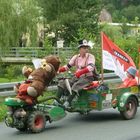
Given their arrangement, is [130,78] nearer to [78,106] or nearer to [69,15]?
[78,106]

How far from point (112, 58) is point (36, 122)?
7.91 feet

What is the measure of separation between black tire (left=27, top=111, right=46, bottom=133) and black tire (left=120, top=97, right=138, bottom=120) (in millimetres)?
2123

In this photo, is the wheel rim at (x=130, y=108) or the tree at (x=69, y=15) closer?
the wheel rim at (x=130, y=108)

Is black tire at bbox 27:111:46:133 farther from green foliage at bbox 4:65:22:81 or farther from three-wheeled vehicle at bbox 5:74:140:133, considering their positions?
green foliage at bbox 4:65:22:81

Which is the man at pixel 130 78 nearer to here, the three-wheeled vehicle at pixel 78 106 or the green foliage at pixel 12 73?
the three-wheeled vehicle at pixel 78 106

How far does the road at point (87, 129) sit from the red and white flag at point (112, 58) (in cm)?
103

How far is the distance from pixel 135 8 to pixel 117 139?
12970 cm

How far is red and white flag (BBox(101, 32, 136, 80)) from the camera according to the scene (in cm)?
1037

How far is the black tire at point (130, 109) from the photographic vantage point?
34.4 feet

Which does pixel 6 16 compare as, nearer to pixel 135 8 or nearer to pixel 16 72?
pixel 16 72

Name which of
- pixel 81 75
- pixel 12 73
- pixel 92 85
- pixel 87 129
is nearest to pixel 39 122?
pixel 87 129

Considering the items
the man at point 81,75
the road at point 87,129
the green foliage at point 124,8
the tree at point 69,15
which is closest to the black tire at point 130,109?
the road at point 87,129

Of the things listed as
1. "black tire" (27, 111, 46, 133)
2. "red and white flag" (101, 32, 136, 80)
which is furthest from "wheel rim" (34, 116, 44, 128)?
"red and white flag" (101, 32, 136, 80)

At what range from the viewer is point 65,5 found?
6062cm
